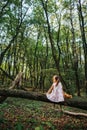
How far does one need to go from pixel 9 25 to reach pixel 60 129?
62.1 feet

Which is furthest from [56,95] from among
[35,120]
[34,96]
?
[35,120]

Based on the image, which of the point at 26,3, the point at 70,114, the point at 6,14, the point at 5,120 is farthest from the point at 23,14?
the point at 5,120

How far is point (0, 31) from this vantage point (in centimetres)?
3381

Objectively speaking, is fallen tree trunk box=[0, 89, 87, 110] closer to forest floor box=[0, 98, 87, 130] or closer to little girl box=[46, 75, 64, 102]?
little girl box=[46, 75, 64, 102]

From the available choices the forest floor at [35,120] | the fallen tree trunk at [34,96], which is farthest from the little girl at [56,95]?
the forest floor at [35,120]

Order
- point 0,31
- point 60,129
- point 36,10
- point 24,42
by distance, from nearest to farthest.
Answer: point 60,129
point 36,10
point 0,31
point 24,42

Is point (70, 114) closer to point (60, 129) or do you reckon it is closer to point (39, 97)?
point (60, 129)

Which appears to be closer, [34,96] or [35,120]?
[34,96]

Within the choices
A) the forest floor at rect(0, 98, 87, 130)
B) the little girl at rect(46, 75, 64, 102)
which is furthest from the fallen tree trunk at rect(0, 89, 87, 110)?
the forest floor at rect(0, 98, 87, 130)

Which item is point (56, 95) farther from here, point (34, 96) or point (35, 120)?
point (35, 120)

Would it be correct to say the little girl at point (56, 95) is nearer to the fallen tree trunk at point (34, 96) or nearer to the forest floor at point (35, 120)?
the fallen tree trunk at point (34, 96)

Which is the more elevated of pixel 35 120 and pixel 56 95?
pixel 56 95

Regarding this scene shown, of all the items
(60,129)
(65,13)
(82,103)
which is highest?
(65,13)

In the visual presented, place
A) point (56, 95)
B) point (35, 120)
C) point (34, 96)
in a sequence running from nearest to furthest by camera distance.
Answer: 1. point (34, 96)
2. point (56, 95)
3. point (35, 120)
